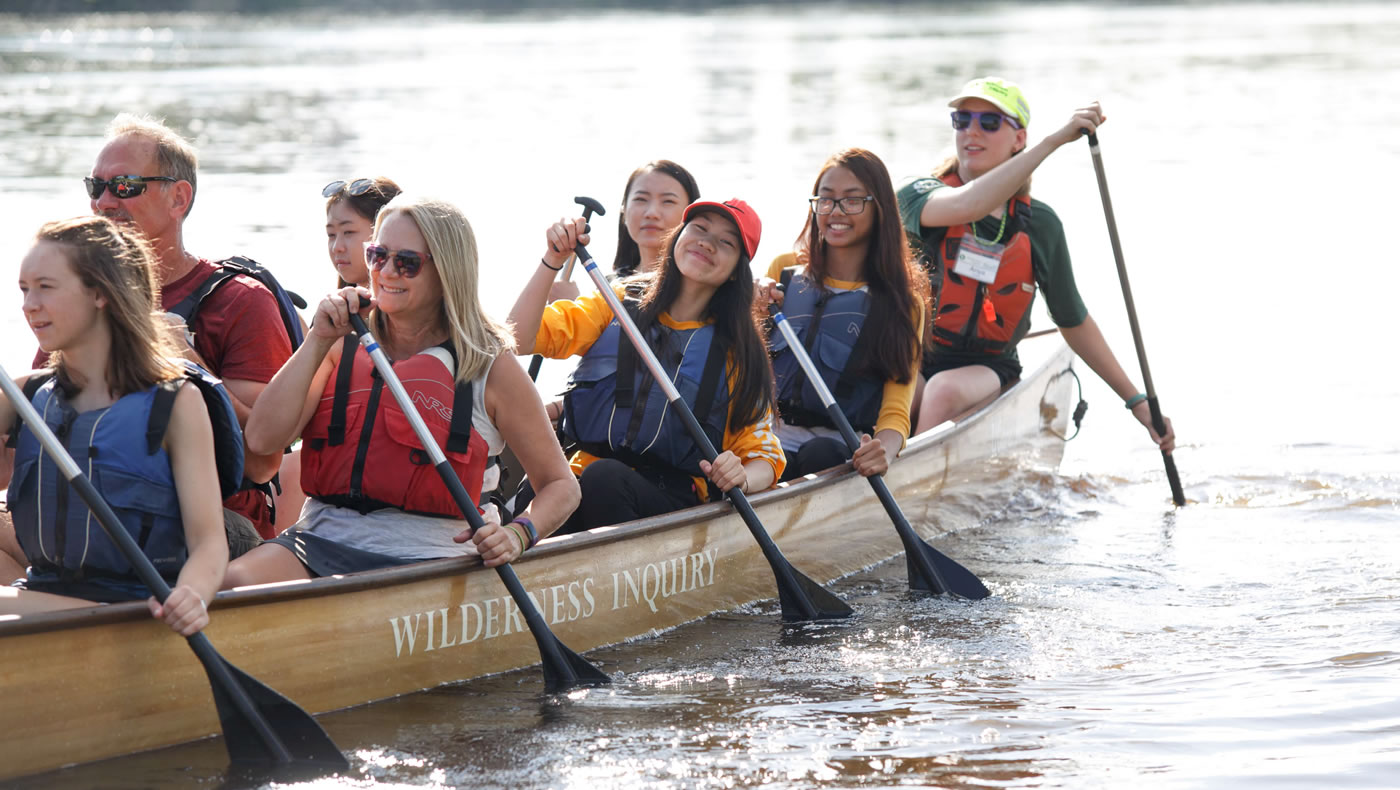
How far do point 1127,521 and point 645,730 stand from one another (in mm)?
3428

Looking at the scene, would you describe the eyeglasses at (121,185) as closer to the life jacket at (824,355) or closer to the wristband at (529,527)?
the wristband at (529,527)

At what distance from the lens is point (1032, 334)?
8109 millimetres

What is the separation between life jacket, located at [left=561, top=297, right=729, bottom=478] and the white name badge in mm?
1789

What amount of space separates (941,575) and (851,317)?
38.6 inches

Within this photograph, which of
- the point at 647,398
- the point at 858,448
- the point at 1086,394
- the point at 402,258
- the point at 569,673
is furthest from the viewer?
the point at 1086,394

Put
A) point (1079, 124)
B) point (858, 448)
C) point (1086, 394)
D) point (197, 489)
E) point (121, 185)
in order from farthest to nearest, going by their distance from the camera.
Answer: point (1086, 394), point (1079, 124), point (858, 448), point (121, 185), point (197, 489)

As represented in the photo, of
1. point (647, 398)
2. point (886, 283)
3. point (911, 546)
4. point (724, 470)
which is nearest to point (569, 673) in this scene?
point (724, 470)

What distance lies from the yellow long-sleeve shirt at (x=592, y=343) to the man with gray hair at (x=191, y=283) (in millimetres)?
888

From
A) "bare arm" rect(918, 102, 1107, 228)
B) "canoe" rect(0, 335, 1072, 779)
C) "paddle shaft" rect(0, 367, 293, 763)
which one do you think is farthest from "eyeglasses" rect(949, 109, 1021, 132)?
"paddle shaft" rect(0, 367, 293, 763)

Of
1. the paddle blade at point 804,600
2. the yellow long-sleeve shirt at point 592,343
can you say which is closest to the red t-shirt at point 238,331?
the yellow long-sleeve shirt at point 592,343

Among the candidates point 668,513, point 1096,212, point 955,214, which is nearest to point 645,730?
point 668,513

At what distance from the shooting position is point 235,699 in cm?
356

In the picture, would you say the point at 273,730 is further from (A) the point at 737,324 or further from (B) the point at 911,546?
(B) the point at 911,546

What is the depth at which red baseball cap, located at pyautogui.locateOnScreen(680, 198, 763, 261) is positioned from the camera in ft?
15.6
